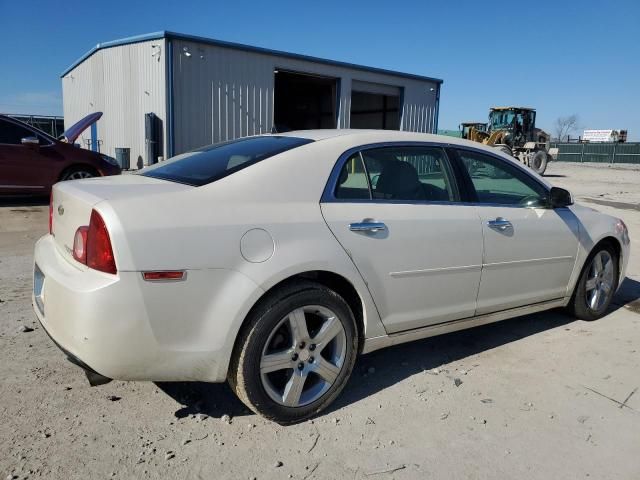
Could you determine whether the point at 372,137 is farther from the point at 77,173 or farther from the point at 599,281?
the point at 77,173

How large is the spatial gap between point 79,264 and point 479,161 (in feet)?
8.79

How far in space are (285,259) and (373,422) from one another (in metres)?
1.04

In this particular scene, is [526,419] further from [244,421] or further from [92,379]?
[92,379]

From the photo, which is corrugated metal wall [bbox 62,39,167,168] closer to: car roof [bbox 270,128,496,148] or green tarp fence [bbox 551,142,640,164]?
car roof [bbox 270,128,496,148]

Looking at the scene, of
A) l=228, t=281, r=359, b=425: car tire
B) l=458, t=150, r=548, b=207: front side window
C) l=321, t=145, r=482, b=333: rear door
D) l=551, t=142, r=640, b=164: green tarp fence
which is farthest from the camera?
l=551, t=142, r=640, b=164: green tarp fence

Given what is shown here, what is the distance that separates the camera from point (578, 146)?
47.6 meters

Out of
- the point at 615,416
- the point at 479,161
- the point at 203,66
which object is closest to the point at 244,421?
the point at 615,416

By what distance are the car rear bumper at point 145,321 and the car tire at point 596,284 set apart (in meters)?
3.18

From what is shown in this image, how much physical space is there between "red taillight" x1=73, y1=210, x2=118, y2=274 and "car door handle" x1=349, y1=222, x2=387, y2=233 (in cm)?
123

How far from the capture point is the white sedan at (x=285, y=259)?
233 centimetres

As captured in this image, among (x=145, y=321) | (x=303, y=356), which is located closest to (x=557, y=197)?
(x=303, y=356)

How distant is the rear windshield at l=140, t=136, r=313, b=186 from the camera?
2803 millimetres

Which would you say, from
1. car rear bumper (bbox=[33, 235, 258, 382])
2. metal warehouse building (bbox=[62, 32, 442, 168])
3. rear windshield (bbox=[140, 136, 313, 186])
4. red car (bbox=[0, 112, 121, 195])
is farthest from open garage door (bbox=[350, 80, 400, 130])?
car rear bumper (bbox=[33, 235, 258, 382])

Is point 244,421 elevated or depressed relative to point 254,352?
depressed
